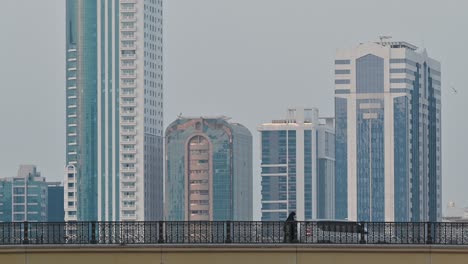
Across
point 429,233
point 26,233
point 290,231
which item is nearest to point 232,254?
point 290,231

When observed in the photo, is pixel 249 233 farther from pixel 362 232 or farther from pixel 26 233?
pixel 26 233

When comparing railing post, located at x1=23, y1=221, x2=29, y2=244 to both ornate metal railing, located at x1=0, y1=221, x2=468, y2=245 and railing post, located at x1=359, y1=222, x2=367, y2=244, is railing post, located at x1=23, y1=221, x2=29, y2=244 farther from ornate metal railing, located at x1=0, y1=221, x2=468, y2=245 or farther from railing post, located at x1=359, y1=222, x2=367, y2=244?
railing post, located at x1=359, y1=222, x2=367, y2=244

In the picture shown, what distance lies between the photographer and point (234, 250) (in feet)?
114

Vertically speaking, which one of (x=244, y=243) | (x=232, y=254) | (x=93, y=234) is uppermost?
(x=93, y=234)

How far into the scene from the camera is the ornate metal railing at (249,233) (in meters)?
34.8

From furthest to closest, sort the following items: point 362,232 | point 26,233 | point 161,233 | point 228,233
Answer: point 161,233 < point 228,233 < point 26,233 < point 362,232

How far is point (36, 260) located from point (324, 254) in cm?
540

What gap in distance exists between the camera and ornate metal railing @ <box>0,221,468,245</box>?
1369 inches

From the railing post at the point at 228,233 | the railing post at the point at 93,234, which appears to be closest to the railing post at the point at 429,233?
the railing post at the point at 228,233

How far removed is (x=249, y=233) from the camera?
115 ft

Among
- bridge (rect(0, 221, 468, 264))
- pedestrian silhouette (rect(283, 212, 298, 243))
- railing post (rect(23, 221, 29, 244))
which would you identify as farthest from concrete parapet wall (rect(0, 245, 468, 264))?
pedestrian silhouette (rect(283, 212, 298, 243))

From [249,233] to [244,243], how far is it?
0.97 ft

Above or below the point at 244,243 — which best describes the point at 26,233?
above

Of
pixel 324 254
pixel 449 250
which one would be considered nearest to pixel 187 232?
pixel 324 254
